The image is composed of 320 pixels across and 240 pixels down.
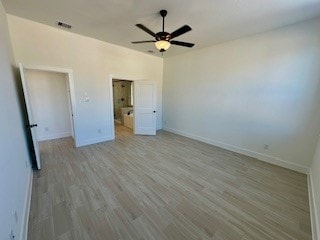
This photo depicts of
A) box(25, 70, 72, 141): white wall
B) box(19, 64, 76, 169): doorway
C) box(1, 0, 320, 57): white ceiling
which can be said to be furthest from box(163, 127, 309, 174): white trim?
box(25, 70, 72, 141): white wall

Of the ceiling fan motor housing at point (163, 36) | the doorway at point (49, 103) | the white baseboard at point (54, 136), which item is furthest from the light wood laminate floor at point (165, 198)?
the ceiling fan motor housing at point (163, 36)

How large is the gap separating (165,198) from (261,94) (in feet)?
10.6

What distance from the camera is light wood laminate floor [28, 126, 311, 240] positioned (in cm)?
173

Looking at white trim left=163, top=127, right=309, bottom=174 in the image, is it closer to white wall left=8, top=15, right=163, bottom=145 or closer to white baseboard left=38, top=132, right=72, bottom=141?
white wall left=8, top=15, right=163, bottom=145

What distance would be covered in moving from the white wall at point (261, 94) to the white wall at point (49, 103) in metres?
4.34

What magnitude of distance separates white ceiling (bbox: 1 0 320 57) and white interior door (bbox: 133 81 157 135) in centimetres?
202

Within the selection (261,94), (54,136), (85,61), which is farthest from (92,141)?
(261,94)

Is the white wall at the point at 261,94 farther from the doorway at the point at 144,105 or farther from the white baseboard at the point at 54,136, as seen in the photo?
the white baseboard at the point at 54,136

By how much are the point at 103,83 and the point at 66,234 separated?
379 cm

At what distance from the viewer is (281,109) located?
3.21m

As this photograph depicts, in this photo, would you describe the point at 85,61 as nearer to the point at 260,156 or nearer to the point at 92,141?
the point at 92,141

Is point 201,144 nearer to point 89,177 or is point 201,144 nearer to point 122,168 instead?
point 122,168

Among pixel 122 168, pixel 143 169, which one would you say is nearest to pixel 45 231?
pixel 122 168

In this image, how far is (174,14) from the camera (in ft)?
8.72
